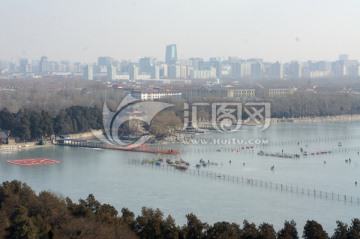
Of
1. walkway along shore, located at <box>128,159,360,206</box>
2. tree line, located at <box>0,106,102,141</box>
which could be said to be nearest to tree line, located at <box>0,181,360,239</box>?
walkway along shore, located at <box>128,159,360,206</box>

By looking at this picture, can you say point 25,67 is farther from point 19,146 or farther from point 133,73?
point 19,146

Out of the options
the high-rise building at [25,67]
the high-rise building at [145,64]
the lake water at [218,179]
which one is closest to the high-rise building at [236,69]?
the high-rise building at [145,64]

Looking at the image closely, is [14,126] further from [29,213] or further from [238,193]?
[29,213]

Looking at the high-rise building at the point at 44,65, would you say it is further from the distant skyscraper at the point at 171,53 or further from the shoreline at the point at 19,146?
the shoreline at the point at 19,146

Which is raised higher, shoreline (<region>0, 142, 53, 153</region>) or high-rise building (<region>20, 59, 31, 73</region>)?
high-rise building (<region>20, 59, 31, 73</region>)

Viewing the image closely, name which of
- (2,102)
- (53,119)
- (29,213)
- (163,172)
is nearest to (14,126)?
(53,119)

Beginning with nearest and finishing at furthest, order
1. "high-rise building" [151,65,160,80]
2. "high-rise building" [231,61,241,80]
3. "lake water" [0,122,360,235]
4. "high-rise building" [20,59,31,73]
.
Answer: "lake water" [0,122,360,235] < "high-rise building" [151,65,160,80] < "high-rise building" [231,61,241,80] < "high-rise building" [20,59,31,73]

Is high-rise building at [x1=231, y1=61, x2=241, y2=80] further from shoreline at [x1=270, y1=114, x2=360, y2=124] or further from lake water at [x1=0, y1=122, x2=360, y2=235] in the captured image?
lake water at [x1=0, y1=122, x2=360, y2=235]
